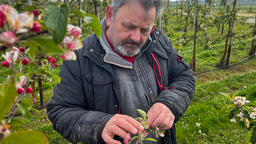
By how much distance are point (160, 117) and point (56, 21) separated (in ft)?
4.27

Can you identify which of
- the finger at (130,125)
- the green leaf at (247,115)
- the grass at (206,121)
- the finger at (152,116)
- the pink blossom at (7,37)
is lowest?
the grass at (206,121)

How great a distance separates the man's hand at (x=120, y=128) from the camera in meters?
1.23

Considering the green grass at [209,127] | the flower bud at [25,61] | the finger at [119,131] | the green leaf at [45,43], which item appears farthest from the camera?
the green grass at [209,127]

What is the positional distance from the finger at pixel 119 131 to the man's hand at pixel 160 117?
385mm

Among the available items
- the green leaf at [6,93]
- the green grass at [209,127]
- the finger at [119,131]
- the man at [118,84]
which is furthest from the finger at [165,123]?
the green grass at [209,127]

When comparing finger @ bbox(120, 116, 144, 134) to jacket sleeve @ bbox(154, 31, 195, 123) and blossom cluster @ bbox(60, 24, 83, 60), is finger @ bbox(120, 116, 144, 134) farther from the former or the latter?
blossom cluster @ bbox(60, 24, 83, 60)

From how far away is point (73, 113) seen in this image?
156 centimetres

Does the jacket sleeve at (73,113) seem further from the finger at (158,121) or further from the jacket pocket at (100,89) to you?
the finger at (158,121)

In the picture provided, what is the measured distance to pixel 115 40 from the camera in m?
1.88

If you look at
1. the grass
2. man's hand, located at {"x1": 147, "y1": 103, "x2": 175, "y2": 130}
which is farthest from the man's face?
the grass

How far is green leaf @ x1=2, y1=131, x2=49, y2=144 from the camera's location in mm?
380

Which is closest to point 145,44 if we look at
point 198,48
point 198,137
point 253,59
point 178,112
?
point 178,112

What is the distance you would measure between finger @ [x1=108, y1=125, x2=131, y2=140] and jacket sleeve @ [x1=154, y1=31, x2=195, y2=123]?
0.63 m

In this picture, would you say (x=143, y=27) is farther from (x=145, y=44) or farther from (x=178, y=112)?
(x=178, y=112)
